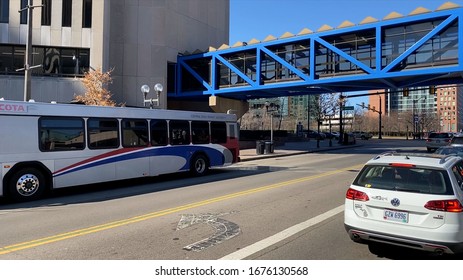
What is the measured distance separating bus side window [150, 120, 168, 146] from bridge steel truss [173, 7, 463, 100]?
18.4 m

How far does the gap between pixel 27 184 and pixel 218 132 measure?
8.75 m

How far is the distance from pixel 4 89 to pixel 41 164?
22.4 m

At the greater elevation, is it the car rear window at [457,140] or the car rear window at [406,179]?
the car rear window at [457,140]

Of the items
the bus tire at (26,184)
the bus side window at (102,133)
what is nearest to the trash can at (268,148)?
the bus side window at (102,133)

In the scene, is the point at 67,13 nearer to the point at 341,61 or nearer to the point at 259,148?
the point at 259,148

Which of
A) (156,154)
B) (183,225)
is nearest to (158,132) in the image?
(156,154)

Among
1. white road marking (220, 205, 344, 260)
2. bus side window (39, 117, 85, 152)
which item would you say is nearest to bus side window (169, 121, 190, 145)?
bus side window (39, 117, 85, 152)

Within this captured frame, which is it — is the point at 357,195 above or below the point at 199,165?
above

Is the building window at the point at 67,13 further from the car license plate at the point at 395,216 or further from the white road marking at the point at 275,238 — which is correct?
the car license plate at the point at 395,216

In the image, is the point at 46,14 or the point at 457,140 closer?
the point at 457,140

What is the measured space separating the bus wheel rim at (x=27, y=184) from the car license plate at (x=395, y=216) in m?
9.47

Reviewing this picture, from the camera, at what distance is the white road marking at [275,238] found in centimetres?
560

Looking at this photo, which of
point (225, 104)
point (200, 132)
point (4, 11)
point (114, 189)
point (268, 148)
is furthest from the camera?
point (225, 104)

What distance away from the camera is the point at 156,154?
14.4m
